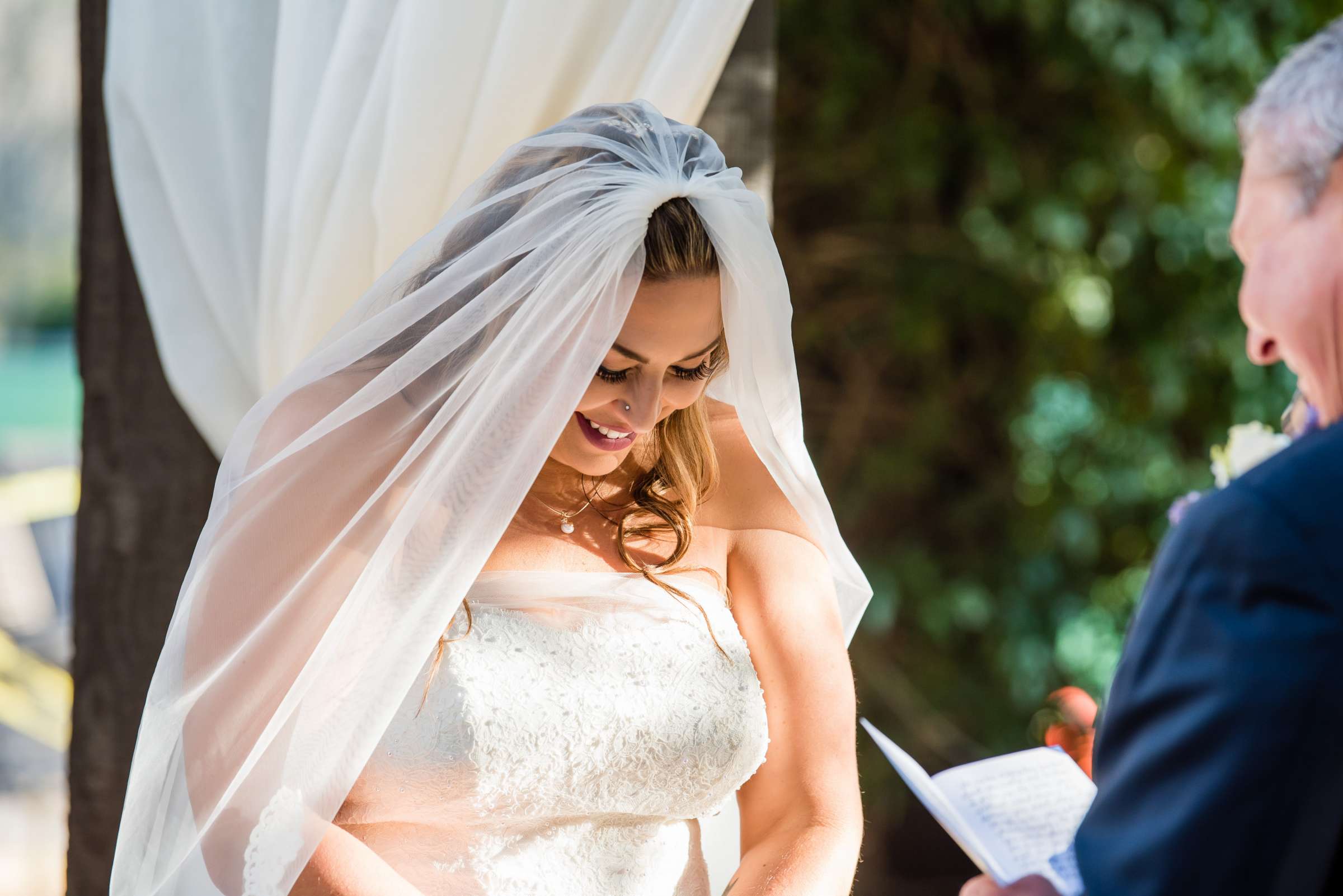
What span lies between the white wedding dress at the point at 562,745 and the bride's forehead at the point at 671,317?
12.9 inches

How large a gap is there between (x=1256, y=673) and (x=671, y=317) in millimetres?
835

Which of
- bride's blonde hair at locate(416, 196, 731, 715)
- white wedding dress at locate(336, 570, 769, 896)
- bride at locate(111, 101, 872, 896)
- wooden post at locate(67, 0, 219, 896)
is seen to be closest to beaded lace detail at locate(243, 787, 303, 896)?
bride at locate(111, 101, 872, 896)

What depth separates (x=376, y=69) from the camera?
1742 millimetres

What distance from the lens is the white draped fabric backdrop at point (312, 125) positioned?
1.72 metres

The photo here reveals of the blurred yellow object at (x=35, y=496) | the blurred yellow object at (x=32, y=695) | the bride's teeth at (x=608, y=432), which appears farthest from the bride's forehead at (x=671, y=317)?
the blurred yellow object at (x=35, y=496)

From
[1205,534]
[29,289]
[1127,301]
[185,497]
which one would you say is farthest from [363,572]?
[29,289]

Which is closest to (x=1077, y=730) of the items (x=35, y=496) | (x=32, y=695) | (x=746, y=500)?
(x=746, y=500)

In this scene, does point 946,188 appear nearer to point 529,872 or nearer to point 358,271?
point 358,271

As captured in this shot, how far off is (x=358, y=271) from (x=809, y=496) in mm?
736

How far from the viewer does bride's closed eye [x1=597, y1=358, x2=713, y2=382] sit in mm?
1510

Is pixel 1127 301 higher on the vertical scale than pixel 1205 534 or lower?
lower

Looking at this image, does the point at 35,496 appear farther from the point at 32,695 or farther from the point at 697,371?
the point at 697,371

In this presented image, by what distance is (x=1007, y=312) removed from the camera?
3568 millimetres

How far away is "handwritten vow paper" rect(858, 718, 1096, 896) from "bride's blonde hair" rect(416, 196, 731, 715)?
0.45 meters
